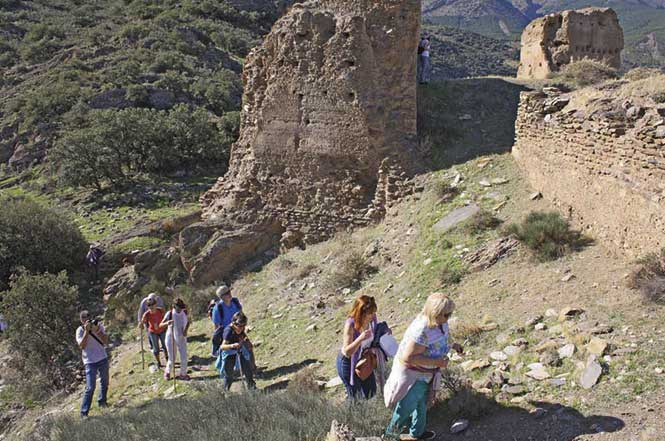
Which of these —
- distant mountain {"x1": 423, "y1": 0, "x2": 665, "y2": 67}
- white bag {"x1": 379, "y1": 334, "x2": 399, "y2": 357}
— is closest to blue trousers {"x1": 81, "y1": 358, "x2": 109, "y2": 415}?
white bag {"x1": 379, "y1": 334, "x2": 399, "y2": 357}

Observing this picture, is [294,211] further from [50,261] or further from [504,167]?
[50,261]

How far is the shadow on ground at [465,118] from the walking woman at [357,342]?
19.4 ft

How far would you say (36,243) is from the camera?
44.8 ft

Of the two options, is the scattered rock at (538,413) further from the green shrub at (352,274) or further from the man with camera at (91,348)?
the man with camera at (91,348)

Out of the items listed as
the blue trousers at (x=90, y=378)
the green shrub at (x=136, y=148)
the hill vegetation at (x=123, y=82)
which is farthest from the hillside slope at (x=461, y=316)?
the hill vegetation at (x=123, y=82)

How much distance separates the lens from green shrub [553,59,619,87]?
13284mm

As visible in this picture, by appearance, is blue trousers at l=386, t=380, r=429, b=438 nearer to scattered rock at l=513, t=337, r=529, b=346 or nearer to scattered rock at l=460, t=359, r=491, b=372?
scattered rock at l=460, t=359, r=491, b=372

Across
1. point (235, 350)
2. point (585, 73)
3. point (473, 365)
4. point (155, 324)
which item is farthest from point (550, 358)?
point (585, 73)

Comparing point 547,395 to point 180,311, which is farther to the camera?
point 180,311

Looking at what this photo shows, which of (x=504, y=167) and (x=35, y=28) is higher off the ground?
(x=35, y=28)

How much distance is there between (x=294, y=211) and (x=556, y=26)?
9850mm

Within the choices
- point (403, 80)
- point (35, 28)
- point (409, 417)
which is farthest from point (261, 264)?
point (35, 28)

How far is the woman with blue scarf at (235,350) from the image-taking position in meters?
6.11

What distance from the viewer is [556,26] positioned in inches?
598
